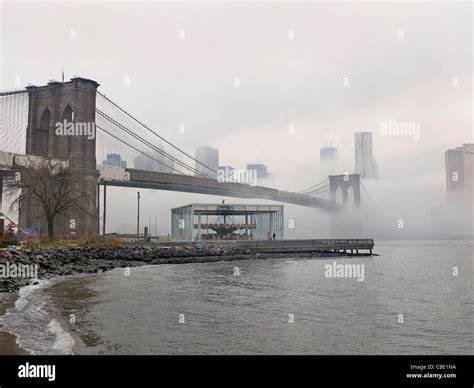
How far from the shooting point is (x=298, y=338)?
1150 centimetres

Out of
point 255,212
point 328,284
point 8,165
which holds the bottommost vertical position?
point 328,284

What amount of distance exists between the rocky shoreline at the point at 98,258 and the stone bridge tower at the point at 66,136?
11637mm

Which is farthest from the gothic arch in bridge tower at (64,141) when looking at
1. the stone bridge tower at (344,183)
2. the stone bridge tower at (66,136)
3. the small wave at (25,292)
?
the stone bridge tower at (344,183)

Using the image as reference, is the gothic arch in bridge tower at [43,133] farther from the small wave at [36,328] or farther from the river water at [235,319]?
the small wave at [36,328]

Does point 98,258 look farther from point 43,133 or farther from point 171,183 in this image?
point 43,133

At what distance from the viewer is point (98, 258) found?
3644 centimetres

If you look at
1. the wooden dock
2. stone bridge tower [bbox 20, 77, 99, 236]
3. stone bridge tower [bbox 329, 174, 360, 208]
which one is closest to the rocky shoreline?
the wooden dock

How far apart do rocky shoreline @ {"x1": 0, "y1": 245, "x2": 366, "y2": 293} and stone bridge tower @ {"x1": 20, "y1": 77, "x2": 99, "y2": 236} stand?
458 inches

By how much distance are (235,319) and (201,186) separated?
48.0 m

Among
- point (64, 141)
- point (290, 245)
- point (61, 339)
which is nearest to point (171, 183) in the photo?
point (64, 141)

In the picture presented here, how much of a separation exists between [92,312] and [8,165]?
1492 inches

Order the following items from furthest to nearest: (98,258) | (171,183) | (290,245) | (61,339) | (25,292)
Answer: (290,245) → (171,183) → (98,258) → (25,292) → (61,339)
